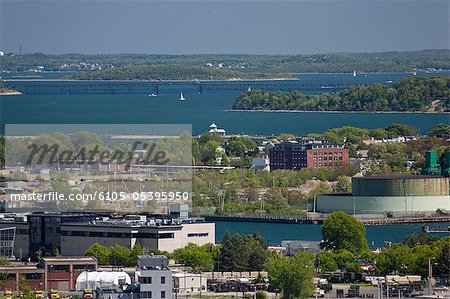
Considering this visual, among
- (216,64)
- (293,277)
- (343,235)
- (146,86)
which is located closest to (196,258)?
(293,277)

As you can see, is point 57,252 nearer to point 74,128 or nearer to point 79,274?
point 79,274

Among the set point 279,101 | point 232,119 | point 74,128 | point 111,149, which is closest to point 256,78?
point 279,101

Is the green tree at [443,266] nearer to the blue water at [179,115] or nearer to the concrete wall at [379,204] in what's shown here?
the concrete wall at [379,204]

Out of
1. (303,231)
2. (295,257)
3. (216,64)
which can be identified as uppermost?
(216,64)

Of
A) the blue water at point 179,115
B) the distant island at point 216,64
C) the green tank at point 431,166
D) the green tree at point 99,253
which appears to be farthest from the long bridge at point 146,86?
the green tree at point 99,253

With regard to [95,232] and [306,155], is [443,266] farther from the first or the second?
[306,155]
